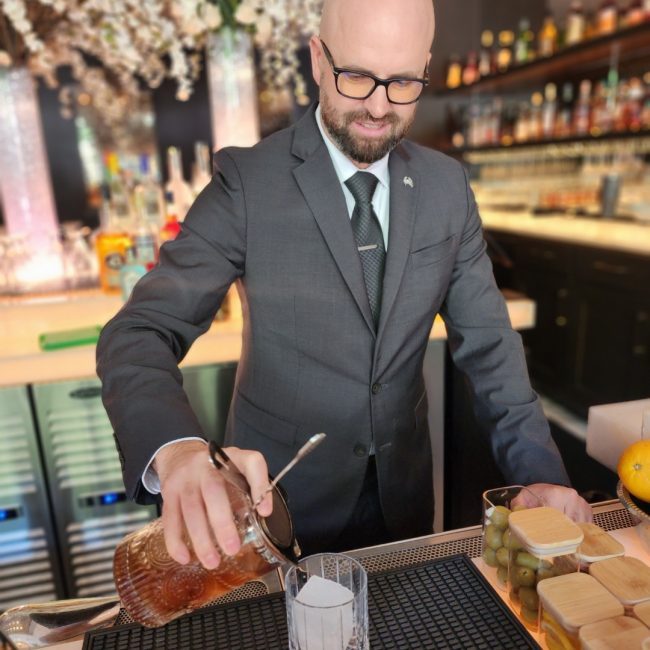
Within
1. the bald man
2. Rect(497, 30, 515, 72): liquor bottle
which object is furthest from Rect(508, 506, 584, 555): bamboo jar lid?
Rect(497, 30, 515, 72): liquor bottle

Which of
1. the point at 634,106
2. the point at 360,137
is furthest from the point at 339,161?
the point at 634,106

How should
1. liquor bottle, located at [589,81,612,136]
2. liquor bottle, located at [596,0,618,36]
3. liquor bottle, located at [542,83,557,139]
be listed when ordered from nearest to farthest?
liquor bottle, located at [596,0,618,36] < liquor bottle, located at [589,81,612,136] < liquor bottle, located at [542,83,557,139]

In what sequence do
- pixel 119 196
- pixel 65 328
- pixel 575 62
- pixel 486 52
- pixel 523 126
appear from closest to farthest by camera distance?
pixel 65 328 → pixel 119 196 → pixel 575 62 → pixel 523 126 → pixel 486 52

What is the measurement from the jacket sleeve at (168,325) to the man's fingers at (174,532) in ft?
0.58

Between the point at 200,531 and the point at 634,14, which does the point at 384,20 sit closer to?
the point at 200,531

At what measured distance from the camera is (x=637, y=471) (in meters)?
0.89

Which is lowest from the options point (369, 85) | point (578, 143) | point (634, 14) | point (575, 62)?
point (578, 143)

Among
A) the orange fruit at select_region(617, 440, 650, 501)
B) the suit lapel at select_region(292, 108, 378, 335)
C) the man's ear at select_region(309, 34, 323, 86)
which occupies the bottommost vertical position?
the orange fruit at select_region(617, 440, 650, 501)

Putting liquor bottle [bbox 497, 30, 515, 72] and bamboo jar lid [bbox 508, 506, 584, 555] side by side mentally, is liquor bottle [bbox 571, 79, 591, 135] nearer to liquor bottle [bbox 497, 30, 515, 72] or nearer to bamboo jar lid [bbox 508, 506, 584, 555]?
liquor bottle [bbox 497, 30, 515, 72]

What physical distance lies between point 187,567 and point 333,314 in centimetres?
65

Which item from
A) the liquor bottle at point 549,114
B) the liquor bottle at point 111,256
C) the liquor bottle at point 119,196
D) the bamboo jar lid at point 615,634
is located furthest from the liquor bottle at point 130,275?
the liquor bottle at point 549,114

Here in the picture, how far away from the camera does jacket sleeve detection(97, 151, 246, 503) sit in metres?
0.85

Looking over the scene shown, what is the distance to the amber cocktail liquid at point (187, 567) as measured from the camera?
0.63 meters

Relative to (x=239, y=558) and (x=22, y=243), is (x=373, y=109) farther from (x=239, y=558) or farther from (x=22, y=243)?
(x=22, y=243)
